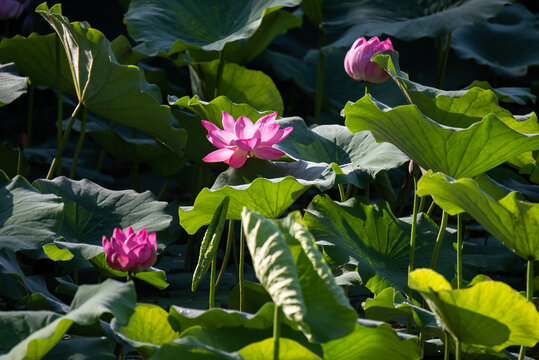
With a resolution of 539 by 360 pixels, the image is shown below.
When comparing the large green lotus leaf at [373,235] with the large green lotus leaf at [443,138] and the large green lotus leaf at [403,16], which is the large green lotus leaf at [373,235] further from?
the large green lotus leaf at [403,16]

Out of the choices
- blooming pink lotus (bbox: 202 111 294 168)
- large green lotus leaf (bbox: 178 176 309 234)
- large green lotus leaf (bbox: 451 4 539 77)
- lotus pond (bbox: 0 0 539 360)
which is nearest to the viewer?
lotus pond (bbox: 0 0 539 360)

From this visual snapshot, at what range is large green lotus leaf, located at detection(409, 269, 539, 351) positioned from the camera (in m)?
0.95

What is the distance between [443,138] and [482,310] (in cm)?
34

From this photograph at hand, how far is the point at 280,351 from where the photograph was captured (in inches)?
37.5

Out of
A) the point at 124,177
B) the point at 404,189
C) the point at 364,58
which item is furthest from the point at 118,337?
the point at 124,177

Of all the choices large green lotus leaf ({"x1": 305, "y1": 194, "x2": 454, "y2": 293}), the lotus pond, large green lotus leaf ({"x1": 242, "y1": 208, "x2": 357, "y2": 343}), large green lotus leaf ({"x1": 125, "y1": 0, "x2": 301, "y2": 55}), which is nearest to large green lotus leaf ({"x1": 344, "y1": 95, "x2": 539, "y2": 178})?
the lotus pond

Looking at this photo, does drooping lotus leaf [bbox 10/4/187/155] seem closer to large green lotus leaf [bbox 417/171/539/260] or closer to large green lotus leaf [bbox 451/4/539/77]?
large green lotus leaf [bbox 417/171/539/260]

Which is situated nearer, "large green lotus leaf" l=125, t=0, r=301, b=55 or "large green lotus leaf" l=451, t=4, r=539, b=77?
"large green lotus leaf" l=125, t=0, r=301, b=55

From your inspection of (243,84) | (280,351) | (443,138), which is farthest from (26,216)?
(243,84)

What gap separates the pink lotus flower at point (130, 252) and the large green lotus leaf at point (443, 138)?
429 mm

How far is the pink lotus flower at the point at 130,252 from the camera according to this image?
117 centimetres

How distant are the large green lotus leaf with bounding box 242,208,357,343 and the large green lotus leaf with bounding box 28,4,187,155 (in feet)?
2.80

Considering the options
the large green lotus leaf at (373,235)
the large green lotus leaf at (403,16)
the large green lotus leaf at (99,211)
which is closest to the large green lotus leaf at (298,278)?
the large green lotus leaf at (373,235)

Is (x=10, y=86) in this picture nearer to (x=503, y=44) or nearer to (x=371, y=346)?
(x=371, y=346)
